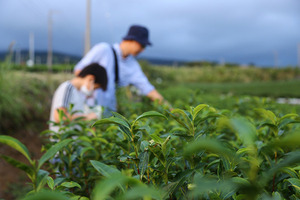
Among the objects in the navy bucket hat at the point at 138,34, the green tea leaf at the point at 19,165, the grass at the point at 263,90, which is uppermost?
the navy bucket hat at the point at 138,34

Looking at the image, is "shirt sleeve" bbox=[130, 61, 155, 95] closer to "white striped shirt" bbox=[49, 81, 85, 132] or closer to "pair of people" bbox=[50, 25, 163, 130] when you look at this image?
"pair of people" bbox=[50, 25, 163, 130]

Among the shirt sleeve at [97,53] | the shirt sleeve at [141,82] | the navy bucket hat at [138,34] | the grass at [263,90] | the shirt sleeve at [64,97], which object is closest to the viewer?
the shirt sleeve at [64,97]

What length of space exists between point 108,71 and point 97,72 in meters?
0.69

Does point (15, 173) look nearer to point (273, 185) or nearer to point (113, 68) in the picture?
point (113, 68)

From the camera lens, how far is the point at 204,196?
0.72 m

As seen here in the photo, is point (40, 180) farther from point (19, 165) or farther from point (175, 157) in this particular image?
point (175, 157)

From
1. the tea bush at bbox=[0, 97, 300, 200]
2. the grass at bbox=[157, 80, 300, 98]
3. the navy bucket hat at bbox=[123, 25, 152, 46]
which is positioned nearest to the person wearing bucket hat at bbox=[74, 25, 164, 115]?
the navy bucket hat at bbox=[123, 25, 152, 46]

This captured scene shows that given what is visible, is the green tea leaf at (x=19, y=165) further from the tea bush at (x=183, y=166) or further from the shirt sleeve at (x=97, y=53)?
the shirt sleeve at (x=97, y=53)

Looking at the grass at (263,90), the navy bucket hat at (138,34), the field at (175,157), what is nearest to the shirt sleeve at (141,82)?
the navy bucket hat at (138,34)

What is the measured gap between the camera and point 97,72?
287 centimetres

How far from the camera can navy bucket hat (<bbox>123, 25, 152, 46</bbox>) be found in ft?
11.5

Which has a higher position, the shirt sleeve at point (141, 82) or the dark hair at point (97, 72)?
the dark hair at point (97, 72)

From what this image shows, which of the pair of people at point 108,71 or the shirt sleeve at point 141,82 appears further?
the shirt sleeve at point 141,82

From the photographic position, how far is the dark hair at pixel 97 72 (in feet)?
9.28
